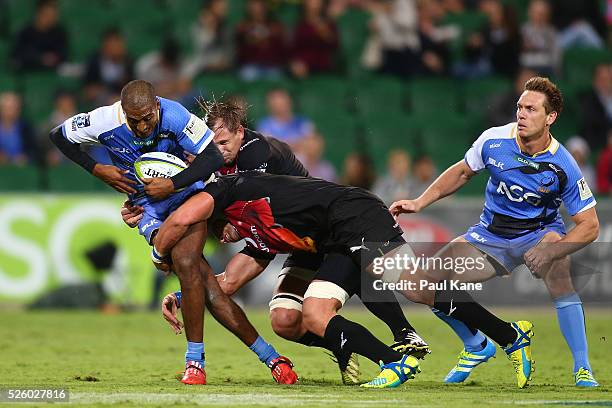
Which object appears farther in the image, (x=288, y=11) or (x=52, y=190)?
(x=288, y=11)

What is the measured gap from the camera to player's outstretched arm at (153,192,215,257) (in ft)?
23.2

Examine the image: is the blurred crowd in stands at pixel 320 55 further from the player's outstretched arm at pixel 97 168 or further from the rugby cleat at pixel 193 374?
the rugby cleat at pixel 193 374

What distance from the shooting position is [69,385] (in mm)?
7141

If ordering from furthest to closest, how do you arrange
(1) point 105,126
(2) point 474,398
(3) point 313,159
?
(3) point 313,159 < (1) point 105,126 < (2) point 474,398

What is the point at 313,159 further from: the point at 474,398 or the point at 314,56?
the point at 474,398

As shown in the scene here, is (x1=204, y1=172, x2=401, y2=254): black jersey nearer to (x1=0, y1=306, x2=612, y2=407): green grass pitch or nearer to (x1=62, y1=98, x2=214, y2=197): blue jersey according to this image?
(x1=62, y1=98, x2=214, y2=197): blue jersey

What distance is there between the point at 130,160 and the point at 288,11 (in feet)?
30.3

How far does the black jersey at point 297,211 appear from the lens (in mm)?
7145

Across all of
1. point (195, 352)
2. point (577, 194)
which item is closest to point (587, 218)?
point (577, 194)

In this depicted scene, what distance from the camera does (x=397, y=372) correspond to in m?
6.95

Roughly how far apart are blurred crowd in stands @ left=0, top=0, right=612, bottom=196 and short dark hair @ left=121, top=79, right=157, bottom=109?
7374mm

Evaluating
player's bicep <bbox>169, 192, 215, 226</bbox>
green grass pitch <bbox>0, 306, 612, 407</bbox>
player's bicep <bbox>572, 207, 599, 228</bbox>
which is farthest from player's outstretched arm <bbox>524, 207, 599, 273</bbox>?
player's bicep <bbox>169, 192, 215, 226</bbox>

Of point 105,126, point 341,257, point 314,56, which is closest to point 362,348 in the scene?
point 341,257

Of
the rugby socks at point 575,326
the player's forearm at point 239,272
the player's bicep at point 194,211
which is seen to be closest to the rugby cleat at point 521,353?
the rugby socks at point 575,326
